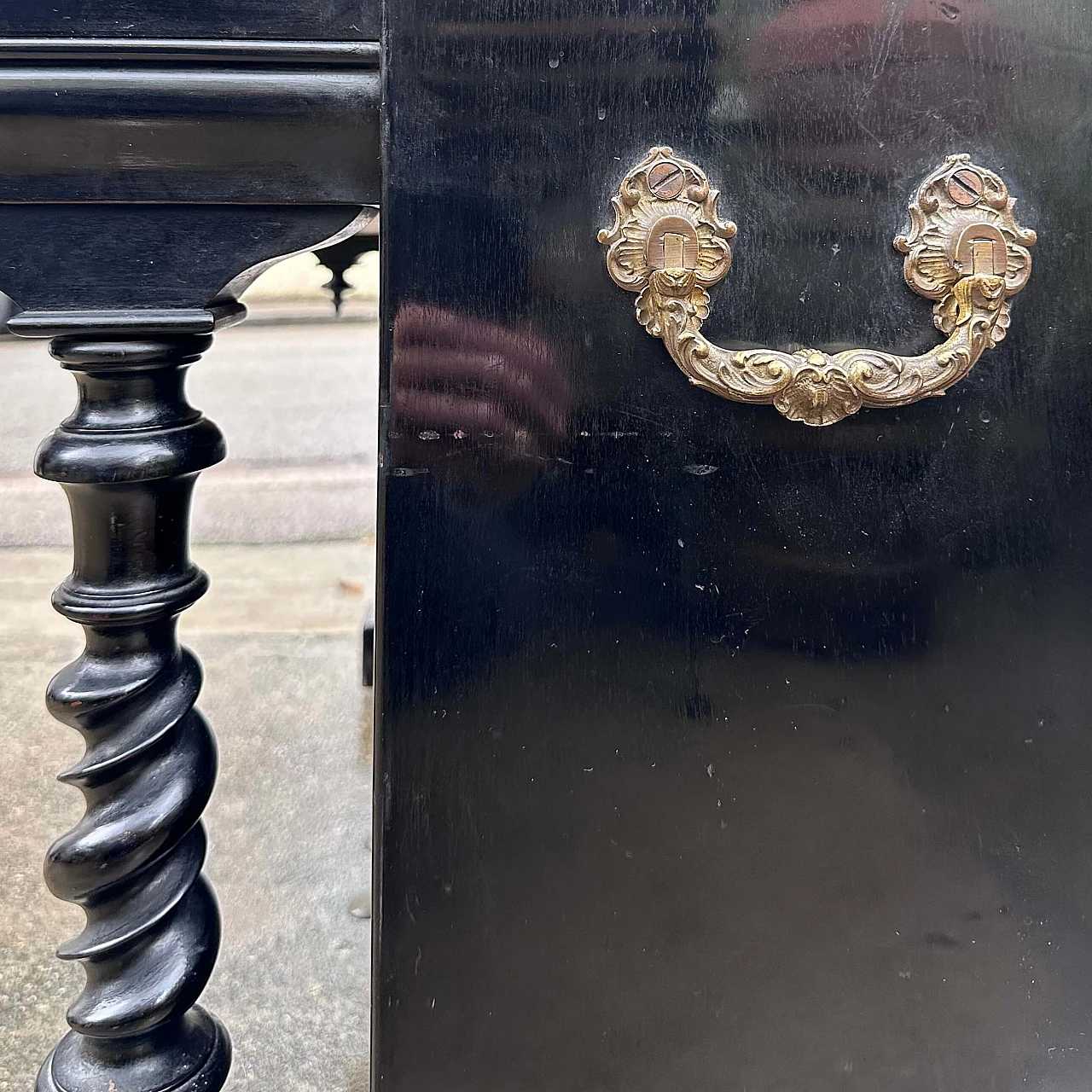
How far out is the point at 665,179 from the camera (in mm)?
588

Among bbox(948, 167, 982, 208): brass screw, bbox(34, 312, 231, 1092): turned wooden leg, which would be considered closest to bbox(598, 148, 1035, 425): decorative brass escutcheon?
bbox(948, 167, 982, 208): brass screw

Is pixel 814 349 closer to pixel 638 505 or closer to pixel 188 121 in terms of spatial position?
pixel 638 505

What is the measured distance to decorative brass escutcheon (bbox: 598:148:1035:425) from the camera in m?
0.59

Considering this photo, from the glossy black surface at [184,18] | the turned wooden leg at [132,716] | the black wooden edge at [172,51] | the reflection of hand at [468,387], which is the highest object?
the glossy black surface at [184,18]

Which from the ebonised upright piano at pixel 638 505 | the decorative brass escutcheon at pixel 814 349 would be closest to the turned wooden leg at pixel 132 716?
the ebonised upright piano at pixel 638 505

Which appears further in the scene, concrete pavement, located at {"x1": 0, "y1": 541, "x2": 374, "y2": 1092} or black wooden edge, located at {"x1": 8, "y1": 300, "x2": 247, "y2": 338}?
concrete pavement, located at {"x1": 0, "y1": 541, "x2": 374, "y2": 1092}

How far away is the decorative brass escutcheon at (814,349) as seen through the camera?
0.59 m

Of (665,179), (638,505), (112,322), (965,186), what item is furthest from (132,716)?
(965,186)

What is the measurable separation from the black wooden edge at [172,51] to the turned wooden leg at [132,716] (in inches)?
5.9

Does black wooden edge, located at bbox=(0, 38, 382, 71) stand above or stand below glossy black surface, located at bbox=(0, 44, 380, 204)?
above

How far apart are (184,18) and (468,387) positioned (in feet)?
0.82

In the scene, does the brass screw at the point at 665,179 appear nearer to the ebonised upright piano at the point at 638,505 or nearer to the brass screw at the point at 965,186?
the ebonised upright piano at the point at 638,505

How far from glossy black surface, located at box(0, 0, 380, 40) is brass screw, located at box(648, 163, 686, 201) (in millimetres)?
182

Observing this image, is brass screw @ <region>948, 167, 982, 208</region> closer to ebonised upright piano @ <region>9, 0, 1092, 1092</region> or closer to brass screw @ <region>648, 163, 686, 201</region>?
ebonised upright piano @ <region>9, 0, 1092, 1092</region>
